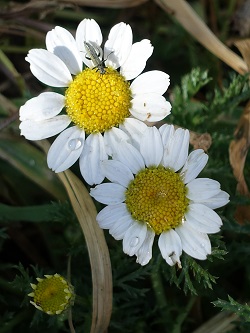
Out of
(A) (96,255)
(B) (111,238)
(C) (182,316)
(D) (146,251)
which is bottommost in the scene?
(C) (182,316)

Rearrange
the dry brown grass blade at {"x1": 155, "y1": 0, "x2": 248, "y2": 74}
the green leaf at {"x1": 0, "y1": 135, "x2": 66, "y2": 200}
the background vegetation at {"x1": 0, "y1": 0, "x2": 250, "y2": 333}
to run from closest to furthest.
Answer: the background vegetation at {"x1": 0, "y1": 0, "x2": 250, "y2": 333}
the green leaf at {"x1": 0, "y1": 135, "x2": 66, "y2": 200}
the dry brown grass blade at {"x1": 155, "y1": 0, "x2": 248, "y2": 74}

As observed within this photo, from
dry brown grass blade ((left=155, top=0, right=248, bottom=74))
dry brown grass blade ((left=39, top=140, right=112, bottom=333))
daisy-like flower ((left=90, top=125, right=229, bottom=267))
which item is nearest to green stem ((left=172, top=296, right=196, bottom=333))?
dry brown grass blade ((left=39, top=140, right=112, bottom=333))

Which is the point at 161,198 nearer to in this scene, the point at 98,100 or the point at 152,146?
the point at 152,146

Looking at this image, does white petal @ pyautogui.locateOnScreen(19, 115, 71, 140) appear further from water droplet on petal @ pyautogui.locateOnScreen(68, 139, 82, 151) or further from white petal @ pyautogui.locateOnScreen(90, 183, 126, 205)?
white petal @ pyautogui.locateOnScreen(90, 183, 126, 205)

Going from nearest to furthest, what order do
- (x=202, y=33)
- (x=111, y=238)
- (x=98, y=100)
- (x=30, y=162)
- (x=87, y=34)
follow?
(x=98, y=100) < (x=87, y=34) < (x=111, y=238) < (x=30, y=162) < (x=202, y=33)

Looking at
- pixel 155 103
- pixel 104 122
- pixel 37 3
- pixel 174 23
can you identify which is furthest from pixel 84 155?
pixel 174 23

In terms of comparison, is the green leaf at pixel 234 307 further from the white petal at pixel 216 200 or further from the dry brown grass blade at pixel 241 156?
the dry brown grass blade at pixel 241 156

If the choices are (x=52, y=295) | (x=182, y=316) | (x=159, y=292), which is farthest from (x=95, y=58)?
(x=182, y=316)
